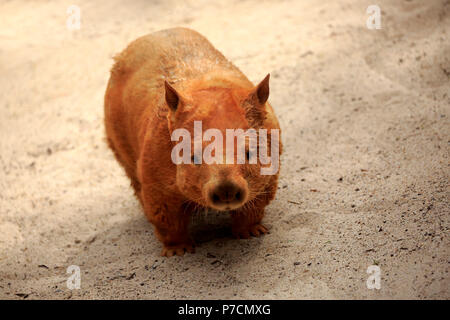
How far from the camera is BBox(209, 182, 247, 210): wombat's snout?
2957 millimetres

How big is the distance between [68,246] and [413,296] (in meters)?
2.90

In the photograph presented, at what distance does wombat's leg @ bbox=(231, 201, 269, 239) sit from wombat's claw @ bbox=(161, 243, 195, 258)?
1.20ft

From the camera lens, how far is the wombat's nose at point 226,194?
9.70 feet

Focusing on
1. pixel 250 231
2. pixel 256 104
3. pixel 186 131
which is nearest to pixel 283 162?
pixel 250 231

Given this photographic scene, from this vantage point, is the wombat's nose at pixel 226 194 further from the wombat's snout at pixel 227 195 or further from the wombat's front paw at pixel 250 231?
the wombat's front paw at pixel 250 231

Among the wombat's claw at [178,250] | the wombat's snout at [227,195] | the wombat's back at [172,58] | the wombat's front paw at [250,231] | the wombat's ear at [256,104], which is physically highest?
the wombat's back at [172,58]

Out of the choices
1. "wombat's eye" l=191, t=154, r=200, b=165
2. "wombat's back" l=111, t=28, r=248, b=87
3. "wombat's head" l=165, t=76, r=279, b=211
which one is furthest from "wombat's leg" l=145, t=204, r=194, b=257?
"wombat's back" l=111, t=28, r=248, b=87

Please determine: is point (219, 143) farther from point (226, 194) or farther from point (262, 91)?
point (262, 91)

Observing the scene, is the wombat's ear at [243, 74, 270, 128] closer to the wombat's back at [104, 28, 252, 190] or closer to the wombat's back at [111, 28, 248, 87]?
the wombat's back at [104, 28, 252, 190]

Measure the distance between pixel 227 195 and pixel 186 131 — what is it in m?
0.56

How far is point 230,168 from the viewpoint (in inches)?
119

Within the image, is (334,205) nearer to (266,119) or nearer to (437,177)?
(437,177)

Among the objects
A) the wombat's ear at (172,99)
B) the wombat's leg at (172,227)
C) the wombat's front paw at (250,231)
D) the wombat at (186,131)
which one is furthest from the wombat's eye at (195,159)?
the wombat's front paw at (250,231)

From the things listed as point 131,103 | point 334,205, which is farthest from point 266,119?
point 131,103
